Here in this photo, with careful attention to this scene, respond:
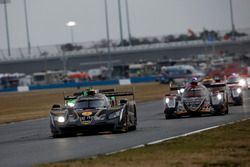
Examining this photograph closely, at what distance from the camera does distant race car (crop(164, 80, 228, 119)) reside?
108 feet

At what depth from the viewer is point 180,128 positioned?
2733 centimetres

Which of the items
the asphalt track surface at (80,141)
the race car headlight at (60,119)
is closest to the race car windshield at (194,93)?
the asphalt track surface at (80,141)

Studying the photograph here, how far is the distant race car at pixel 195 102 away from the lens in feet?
108

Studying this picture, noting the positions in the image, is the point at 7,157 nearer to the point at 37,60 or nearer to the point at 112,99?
the point at 112,99

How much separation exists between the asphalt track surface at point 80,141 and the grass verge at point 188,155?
1141 mm

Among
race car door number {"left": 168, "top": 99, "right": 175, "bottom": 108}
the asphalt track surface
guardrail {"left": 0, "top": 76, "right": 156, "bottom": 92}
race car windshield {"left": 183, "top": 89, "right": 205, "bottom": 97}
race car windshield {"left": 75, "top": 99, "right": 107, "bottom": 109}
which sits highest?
race car windshield {"left": 75, "top": 99, "right": 107, "bottom": 109}

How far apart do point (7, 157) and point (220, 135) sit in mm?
5663

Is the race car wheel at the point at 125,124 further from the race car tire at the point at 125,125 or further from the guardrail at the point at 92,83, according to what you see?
the guardrail at the point at 92,83

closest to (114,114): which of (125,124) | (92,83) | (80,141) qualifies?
(125,124)

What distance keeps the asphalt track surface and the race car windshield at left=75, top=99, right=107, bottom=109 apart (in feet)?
2.85

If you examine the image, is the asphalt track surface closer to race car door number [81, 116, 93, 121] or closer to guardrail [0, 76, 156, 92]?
race car door number [81, 116, 93, 121]

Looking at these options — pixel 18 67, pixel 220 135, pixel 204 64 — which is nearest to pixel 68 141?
pixel 220 135

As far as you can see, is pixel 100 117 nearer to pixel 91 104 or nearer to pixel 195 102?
pixel 91 104

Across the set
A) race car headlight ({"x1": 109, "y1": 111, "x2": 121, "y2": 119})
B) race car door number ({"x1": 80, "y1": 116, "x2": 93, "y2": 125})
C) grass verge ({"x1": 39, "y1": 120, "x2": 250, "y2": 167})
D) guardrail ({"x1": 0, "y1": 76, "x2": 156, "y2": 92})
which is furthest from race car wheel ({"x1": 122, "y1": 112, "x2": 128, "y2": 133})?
guardrail ({"x1": 0, "y1": 76, "x2": 156, "y2": 92})
